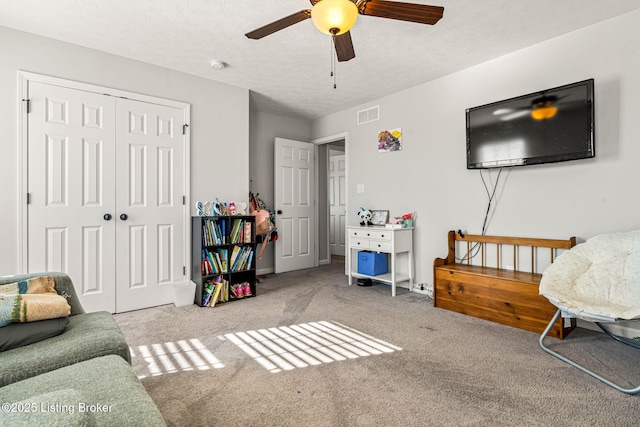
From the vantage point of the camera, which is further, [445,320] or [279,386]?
[445,320]

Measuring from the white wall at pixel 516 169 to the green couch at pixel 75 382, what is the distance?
10.5 ft

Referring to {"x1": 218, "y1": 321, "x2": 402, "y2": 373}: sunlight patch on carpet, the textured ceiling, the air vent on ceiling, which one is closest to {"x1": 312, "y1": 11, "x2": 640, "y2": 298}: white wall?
the air vent on ceiling

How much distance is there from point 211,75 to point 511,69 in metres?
3.09

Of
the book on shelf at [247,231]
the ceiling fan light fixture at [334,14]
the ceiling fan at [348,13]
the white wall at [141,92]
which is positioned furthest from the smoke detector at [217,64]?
the ceiling fan light fixture at [334,14]

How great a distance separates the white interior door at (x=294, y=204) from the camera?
5000mm

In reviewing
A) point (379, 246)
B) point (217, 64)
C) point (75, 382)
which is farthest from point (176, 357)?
point (217, 64)

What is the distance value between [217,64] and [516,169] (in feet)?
10.3

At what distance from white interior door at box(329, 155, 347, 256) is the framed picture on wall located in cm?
222

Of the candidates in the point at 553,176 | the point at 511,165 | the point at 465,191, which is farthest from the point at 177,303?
the point at 553,176

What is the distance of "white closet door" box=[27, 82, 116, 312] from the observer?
108 inches

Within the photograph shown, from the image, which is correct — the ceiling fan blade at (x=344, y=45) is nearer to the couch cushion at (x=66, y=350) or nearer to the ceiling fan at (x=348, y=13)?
the ceiling fan at (x=348, y=13)

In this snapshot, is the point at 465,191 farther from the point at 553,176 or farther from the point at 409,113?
the point at 409,113

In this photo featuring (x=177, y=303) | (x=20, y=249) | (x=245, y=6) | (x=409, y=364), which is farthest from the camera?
(x=177, y=303)

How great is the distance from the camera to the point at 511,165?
115 inches
